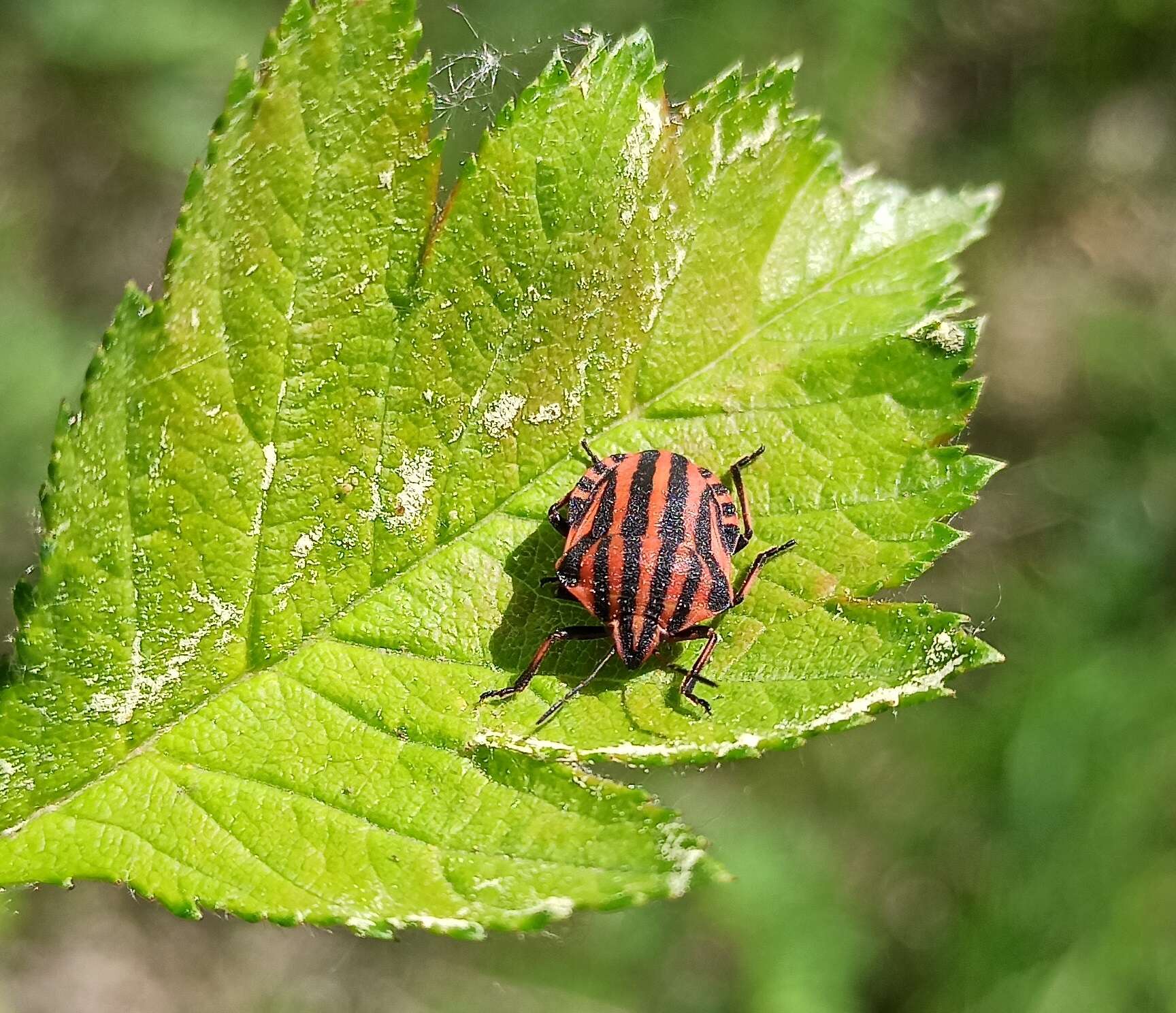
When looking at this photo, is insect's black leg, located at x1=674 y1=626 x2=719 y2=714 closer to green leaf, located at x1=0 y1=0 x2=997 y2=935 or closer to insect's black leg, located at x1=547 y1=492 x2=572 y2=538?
green leaf, located at x1=0 y1=0 x2=997 y2=935

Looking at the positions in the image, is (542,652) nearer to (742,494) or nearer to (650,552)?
(650,552)

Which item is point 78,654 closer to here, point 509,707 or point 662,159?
point 509,707

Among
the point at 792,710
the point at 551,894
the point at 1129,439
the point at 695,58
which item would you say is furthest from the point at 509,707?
the point at 1129,439

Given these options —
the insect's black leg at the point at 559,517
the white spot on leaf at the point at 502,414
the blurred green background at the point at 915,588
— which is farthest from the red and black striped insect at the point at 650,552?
the blurred green background at the point at 915,588

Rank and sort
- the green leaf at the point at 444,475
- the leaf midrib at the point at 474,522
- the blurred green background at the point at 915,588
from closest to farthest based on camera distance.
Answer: the green leaf at the point at 444,475 → the leaf midrib at the point at 474,522 → the blurred green background at the point at 915,588

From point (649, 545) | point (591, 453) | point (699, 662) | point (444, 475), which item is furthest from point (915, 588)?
point (444, 475)

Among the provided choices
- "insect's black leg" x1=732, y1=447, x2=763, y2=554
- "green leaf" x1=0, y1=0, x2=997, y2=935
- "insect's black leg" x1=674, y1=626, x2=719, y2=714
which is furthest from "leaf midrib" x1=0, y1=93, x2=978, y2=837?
"insect's black leg" x1=674, y1=626, x2=719, y2=714

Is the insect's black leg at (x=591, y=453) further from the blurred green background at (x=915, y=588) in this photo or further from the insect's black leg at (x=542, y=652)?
the blurred green background at (x=915, y=588)
